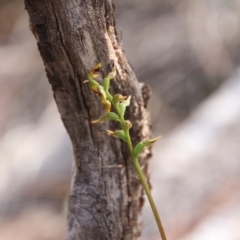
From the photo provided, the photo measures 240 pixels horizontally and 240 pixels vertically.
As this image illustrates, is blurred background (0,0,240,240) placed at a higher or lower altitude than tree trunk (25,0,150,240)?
higher

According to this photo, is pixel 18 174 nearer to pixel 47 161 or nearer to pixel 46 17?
pixel 47 161

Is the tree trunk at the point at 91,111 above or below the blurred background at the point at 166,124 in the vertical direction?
below

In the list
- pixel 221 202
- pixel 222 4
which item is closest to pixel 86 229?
pixel 221 202

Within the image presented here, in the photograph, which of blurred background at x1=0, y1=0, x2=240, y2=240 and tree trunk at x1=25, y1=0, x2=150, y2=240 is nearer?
tree trunk at x1=25, y1=0, x2=150, y2=240

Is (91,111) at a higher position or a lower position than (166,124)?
lower
